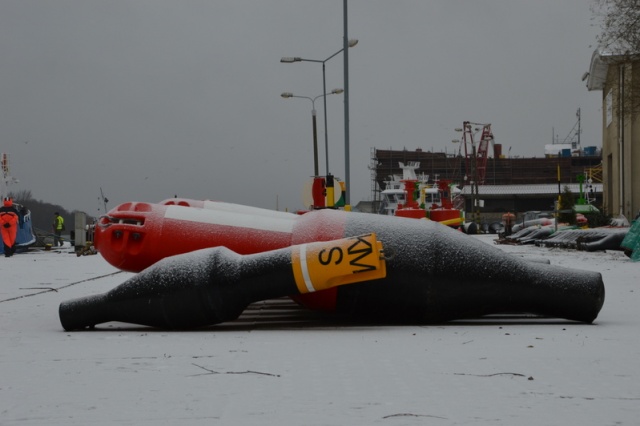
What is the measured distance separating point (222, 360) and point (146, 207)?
3.08m

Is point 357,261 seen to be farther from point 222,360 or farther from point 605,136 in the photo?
point 605,136

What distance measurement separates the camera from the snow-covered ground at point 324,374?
3959 mm

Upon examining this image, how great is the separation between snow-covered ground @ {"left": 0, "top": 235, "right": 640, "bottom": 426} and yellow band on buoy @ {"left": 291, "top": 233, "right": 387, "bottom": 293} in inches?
15.1

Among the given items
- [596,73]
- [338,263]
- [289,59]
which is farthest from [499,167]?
[338,263]

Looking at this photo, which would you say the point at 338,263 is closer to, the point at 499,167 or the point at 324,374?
the point at 324,374

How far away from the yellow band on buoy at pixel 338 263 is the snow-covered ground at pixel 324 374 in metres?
0.38

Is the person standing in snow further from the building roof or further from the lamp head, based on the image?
the building roof

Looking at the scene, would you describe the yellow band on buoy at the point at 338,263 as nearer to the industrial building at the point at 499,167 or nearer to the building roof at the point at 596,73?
the building roof at the point at 596,73

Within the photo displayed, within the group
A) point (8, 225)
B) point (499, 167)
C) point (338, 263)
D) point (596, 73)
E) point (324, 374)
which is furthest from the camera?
point (499, 167)

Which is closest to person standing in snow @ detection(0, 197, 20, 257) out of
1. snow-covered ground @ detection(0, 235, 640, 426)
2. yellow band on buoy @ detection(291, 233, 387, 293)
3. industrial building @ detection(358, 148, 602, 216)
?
snow-covered ground @ detection(0, 235, 640, 426)

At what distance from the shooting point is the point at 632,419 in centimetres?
380

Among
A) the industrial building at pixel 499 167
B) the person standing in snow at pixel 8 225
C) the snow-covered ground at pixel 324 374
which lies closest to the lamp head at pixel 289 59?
the person standing in snow at pixel 8 225

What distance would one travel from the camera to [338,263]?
6602 mm

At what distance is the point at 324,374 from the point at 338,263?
68.6 inches
